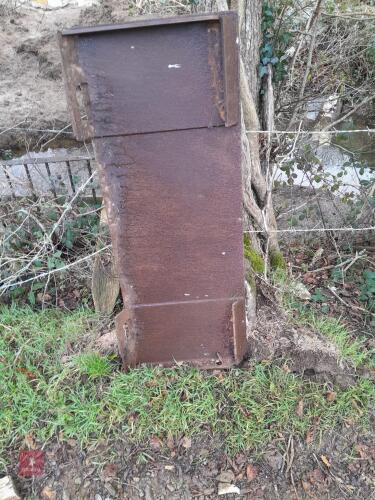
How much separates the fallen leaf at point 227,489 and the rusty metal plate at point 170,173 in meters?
0.62

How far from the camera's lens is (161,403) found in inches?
90.8

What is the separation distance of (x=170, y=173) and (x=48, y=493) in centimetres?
170

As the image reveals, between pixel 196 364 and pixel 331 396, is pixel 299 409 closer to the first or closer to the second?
pixel 331 396

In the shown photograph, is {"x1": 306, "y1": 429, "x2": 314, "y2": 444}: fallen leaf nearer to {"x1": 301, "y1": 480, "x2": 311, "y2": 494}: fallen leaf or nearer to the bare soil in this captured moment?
the bare soil

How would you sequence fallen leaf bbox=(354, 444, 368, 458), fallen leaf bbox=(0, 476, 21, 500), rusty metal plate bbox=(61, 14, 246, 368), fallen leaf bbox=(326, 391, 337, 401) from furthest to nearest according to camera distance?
fallen leaf bbox=(326, 391, 337, 401)
fallen leaf bbox=(354, 444, 368, 458)
fallen leaf bbox=(0, 476, 21, 500)
rusty metal plate bbox=(61, 14, 246, 368)

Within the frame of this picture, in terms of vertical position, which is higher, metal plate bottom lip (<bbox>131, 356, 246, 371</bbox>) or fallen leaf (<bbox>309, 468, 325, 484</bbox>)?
metal plate bottom lip (<bbox>131, 356, 246, 371</bbox>)

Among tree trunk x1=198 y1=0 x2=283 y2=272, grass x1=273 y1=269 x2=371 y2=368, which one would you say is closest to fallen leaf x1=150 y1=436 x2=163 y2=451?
grass x1=273 y1=269 x2=371 y2=368

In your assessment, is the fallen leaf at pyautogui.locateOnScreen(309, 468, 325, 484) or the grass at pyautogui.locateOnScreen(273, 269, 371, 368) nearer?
the fallen leaf at pyautogui.locateOnScreen(309, 468, 325, 484)

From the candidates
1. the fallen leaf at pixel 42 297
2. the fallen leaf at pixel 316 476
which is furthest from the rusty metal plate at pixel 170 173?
the fallen leaf at pixel 42 297

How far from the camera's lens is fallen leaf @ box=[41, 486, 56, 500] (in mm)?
2059

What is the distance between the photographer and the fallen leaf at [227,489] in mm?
2062

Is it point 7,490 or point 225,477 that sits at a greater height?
point 7,490

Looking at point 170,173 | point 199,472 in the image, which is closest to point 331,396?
point 199,472

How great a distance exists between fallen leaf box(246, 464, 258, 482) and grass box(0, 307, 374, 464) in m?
0.09
